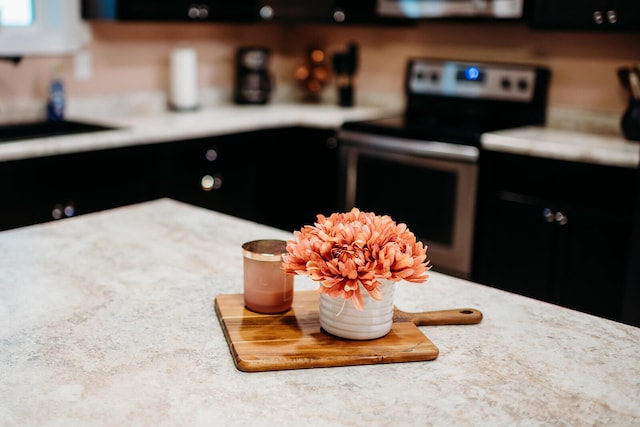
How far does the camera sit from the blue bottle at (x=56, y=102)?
347cm

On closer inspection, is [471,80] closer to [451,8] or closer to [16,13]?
[451,8]

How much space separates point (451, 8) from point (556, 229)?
1189mm

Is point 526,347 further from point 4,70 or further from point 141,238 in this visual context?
point 4,70

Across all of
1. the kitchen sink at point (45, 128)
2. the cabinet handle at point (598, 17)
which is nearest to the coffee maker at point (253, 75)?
the kitchen sink at point (45, 128)

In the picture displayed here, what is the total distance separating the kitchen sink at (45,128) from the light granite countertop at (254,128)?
0.08m

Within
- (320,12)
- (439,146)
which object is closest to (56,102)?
(320,12)

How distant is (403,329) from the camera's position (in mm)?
1231

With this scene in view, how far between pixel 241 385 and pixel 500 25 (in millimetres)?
3174

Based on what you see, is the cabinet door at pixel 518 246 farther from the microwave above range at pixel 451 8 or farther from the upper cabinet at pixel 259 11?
the upper cabinet at pixel 259 11

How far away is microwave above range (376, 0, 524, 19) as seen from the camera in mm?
3336

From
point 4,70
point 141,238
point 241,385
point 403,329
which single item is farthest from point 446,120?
point 241,385

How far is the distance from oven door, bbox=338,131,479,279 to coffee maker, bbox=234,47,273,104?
807mm

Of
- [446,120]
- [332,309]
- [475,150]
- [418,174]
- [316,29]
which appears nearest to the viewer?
[332,309]

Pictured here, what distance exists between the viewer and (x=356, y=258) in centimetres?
110
